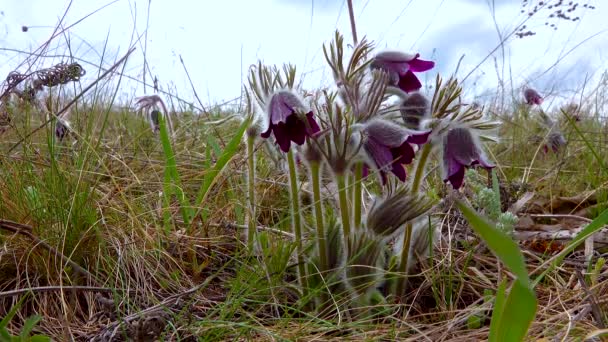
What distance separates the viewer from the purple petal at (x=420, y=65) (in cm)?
130

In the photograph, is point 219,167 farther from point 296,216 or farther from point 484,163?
point 484,163

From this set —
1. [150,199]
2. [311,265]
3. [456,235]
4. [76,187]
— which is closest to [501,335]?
[311,265]

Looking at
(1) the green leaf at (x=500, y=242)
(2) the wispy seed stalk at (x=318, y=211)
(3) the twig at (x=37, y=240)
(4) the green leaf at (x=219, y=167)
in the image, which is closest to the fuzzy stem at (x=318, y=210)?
(2) the wispy seed stalk at (x=318, y=211)

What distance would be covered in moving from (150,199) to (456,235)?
84 cm

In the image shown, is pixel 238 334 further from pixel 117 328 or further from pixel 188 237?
pixel 188 237

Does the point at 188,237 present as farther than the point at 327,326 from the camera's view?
Yes

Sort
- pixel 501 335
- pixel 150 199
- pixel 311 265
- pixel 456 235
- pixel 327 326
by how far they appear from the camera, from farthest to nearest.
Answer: pixel 150 199, pixel 456 235, pixel 311 265, pixel 327 326, pixel 501 335

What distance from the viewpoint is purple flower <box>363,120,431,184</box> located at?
113cm

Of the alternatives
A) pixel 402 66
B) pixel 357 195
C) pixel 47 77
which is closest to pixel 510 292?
pixel 357 195

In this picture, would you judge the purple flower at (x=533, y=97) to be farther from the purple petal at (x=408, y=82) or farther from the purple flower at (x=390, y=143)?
the purple flower at (x=390, y=143)

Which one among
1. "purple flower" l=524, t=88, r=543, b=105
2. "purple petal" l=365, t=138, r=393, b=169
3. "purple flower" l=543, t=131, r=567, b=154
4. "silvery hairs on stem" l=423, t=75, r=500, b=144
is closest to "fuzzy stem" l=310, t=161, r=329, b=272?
"purple petal" l=365, t=138, r=393, b=169

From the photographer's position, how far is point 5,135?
224 centimetres

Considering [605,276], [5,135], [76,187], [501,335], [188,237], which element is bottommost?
[605,276]

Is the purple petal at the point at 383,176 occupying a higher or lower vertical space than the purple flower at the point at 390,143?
lower
